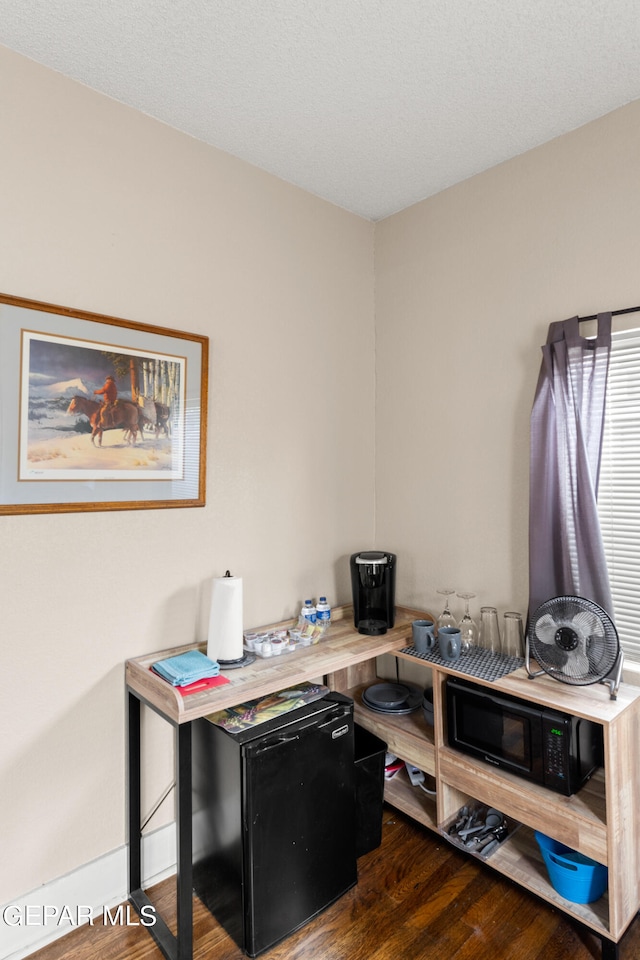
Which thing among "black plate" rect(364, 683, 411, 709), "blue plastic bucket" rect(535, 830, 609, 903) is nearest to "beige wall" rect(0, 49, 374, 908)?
"black plate" rect(364, 683, 411, 709)

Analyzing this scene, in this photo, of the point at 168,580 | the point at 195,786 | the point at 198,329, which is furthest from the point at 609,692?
the point at 198,329

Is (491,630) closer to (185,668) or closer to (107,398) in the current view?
(185,668)

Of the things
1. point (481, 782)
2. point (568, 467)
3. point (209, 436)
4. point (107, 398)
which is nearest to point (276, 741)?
point (481, 782)

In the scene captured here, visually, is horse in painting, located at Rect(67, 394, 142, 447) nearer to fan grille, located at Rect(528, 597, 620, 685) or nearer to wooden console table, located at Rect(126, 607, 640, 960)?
wooden console table, located at Rect(126, 607, 640, 960)

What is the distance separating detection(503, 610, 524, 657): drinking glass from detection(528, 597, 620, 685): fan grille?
8.4 inches

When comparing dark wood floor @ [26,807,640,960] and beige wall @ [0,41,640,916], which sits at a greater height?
beige wall @ [0,41,640,916]

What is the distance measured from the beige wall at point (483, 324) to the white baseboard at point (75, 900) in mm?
1492

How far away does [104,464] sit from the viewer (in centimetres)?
180

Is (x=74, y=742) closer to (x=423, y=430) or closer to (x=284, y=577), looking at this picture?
(x=284, y=577)

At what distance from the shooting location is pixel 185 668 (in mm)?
1708

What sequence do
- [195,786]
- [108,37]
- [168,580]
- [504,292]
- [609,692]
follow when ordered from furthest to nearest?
[504,292], [168,580], [195,786], [609,692], [108,37]

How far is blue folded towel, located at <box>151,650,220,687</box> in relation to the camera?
64.7 inches

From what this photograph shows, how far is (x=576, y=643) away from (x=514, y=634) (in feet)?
1.16

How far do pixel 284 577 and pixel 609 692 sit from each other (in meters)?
1.29
